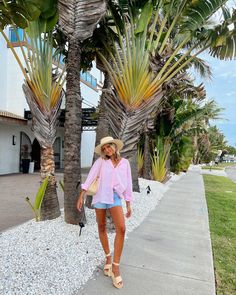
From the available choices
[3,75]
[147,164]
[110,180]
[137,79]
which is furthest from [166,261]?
[3,75]

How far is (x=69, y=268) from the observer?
3807 millimetres

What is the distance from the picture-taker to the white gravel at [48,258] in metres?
3.36

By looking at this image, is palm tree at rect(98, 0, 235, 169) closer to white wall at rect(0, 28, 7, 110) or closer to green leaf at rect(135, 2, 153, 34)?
green leaf at rect(135, 2, 153, 34)

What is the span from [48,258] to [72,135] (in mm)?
2254

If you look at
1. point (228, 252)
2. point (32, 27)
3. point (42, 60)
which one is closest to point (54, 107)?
point (42, 60)

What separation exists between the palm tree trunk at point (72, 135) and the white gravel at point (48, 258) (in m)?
0.50

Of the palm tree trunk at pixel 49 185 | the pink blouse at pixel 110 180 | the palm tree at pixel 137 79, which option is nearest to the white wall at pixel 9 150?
the palm tree trunk at pixel 49 185

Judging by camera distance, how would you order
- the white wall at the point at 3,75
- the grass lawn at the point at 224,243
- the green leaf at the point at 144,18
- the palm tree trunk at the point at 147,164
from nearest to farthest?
the grass lawn at the point at 224,243 < the green leaf at the point at 144,18 < the palm tree trunk at the point at 147,164 < the white wall at the point at 3,75

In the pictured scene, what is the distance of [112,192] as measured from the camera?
11.9 feet

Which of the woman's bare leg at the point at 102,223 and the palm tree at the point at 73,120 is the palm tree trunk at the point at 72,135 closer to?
the palm tree at the point at 73,120

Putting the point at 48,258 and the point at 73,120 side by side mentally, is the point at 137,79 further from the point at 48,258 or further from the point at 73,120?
the point at 48,258

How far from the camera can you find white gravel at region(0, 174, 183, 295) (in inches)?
132

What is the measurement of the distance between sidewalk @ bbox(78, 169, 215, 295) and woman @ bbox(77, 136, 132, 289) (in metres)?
0.30

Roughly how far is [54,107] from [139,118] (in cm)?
171
